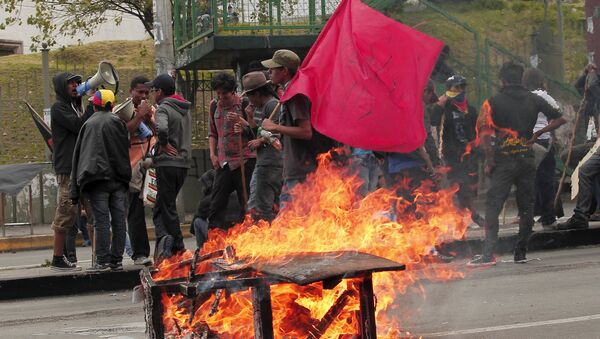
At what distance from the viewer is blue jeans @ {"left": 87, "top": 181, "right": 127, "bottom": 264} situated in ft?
35.0

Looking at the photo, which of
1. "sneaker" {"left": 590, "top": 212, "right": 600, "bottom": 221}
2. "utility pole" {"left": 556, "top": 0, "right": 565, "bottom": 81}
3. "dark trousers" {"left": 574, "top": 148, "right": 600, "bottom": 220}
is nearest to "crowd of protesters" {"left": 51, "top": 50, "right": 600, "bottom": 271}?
"dark trousers" {"left": 574, "top": 148, "right": 600, "bottom": 220}

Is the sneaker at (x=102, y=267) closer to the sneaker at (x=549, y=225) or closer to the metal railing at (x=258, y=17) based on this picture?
the sneaker at (x=549, y=225)

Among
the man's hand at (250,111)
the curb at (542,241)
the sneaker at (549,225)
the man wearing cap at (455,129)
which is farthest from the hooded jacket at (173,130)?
the sneaker at (549,225)

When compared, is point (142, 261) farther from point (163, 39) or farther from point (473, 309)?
point (163, 39)

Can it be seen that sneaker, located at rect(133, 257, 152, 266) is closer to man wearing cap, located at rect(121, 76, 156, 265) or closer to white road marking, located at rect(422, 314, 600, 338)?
man wearing cap, located at rect(121, 76, 156, 265)

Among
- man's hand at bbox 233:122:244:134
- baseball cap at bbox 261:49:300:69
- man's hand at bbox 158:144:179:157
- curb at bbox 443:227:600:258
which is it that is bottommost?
curb at bbox 443:227:600:258

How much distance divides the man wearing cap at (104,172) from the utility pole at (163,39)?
21.8 ft

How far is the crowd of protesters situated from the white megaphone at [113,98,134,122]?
0.05 metres

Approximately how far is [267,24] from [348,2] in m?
11.0

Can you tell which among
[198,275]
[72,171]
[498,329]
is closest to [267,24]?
[72,171]

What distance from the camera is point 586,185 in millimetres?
13344

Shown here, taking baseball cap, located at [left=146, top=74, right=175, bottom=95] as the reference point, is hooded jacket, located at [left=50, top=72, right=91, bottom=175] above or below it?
below

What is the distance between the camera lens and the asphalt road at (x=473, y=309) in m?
7.43

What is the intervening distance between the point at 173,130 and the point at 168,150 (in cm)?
21
